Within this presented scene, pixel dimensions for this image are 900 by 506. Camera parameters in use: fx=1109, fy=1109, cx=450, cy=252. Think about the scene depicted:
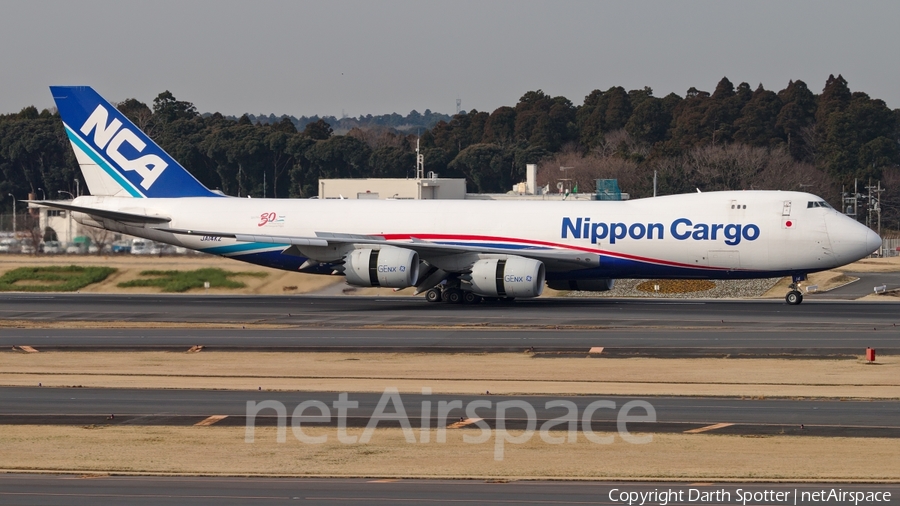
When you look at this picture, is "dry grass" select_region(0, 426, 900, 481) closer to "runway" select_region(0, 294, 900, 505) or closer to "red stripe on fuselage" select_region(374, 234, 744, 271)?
"runway" select_region(0, 294, 900, 505)

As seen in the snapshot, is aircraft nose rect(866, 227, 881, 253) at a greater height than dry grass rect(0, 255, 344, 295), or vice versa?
aircraft nose rect(866, 227, 881, 253)

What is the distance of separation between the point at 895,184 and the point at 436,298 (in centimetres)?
8926

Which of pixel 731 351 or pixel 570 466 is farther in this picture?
pixel 731 351

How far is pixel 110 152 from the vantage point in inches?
1896

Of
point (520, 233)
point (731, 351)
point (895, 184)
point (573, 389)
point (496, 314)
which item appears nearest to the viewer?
point (573, 389)

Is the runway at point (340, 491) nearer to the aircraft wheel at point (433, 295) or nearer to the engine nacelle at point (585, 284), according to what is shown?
the engine nacelle at point (585, 284)

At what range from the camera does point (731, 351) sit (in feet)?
101

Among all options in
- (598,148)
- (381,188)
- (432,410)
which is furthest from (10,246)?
(598,148)

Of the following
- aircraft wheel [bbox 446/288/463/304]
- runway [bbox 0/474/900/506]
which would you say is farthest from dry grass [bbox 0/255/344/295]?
runway [bbox 0/474/900/506]

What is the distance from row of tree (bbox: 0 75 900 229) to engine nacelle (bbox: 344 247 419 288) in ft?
204

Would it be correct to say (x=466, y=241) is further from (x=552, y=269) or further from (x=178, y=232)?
(x=178, y=232)

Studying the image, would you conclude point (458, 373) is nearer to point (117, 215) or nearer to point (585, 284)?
point (585, 284)

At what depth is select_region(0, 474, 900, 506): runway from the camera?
1488 cm

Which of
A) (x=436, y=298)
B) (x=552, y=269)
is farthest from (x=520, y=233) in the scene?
(x=436, y=298)
